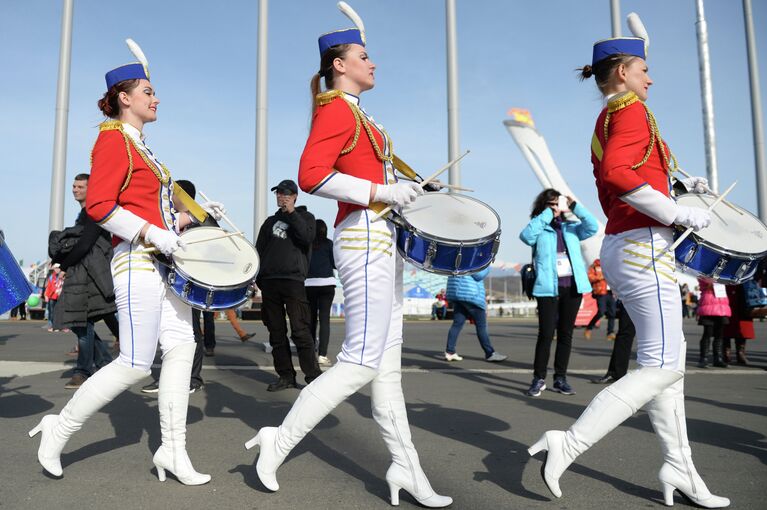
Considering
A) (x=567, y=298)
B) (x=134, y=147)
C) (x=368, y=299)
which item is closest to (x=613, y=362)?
(x=567, y=298)

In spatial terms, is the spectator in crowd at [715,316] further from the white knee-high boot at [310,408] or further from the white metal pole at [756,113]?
the white metal pole at [756,113]

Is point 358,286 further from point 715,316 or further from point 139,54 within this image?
point 715,316

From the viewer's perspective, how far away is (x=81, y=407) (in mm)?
3357

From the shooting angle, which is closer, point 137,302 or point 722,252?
point 722,252

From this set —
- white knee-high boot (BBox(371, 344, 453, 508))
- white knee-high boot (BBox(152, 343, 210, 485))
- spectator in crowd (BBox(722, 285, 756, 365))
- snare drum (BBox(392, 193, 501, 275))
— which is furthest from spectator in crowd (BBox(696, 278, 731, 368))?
white knee-high boot (BBox(152, 343, 210, 485))

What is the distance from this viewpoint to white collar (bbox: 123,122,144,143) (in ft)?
11.6

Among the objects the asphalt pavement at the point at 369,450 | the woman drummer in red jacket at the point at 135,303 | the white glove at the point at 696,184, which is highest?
the white glove at the point at 696,184

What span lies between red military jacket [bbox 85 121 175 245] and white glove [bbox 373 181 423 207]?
3.98 feet

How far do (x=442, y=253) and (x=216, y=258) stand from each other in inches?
51.6

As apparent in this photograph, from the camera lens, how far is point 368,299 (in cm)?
307

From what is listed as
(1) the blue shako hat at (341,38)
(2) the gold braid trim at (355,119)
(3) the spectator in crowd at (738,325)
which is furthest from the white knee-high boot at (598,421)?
(3) the spectator in crowd at (738,325)

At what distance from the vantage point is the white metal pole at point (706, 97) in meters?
49.4

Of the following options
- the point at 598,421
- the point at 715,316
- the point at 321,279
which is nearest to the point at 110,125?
the point at 598,421

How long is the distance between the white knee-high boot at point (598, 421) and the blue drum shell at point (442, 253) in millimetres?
822
